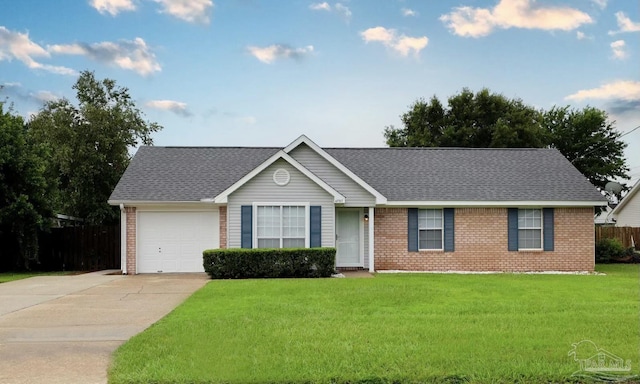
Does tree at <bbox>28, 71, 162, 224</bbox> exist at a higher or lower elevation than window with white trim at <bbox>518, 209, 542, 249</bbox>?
higher

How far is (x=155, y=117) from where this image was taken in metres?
36.0

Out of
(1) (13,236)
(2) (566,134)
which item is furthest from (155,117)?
(2) (566,134)

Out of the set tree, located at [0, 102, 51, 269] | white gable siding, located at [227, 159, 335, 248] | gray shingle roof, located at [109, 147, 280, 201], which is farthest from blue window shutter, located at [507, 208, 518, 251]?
tree, located at [0, 102, 51, 269]

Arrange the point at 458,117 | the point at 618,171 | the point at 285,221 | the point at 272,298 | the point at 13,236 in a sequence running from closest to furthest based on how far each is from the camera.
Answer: the point at 272,298 < the point at 285,221 < the point at 13,236 < the point at 458,117 < the point at 618,171

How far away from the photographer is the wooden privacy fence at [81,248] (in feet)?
79.8

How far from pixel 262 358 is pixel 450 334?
2.89 metres

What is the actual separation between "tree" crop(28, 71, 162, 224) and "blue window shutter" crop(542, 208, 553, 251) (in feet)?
77.3

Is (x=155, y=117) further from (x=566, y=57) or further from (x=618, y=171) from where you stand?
(x=618, y=171)

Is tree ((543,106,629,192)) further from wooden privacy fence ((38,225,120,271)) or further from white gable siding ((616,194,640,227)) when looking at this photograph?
wooden privacy fence ((38,225,120,271))

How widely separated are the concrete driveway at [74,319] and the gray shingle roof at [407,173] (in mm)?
3804

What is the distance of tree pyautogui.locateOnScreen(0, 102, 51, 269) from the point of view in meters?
22.1

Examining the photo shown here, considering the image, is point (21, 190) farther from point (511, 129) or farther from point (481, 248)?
point (511, 129)

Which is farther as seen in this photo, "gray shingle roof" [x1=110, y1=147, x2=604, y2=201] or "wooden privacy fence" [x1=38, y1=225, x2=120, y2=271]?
"wooden privacy fence" [x1=38, y1=225, x2=120, y2=271]

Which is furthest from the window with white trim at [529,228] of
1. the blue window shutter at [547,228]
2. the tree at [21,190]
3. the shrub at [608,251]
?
the tree at [21,190]
